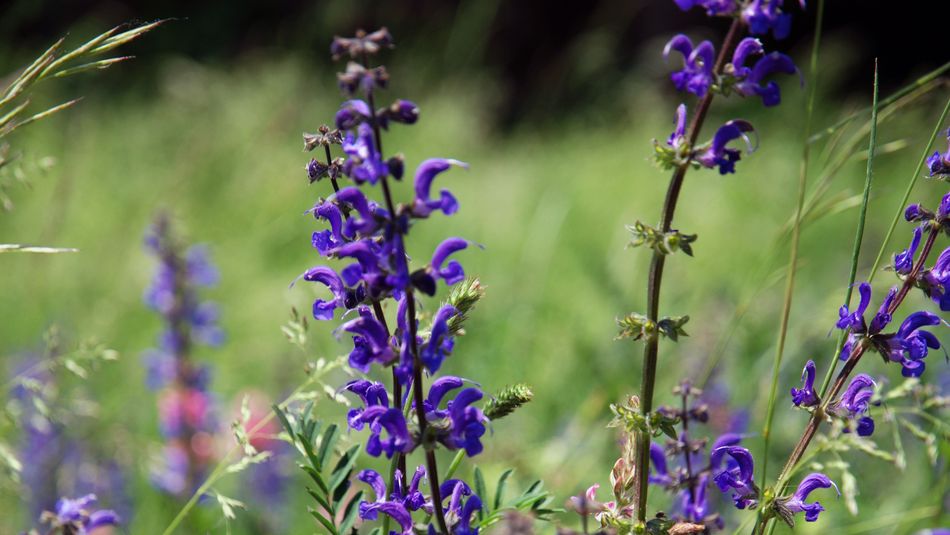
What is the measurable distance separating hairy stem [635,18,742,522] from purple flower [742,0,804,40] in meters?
0.03

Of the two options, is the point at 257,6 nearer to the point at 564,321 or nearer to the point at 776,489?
the point at 564,321

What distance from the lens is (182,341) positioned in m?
2.89

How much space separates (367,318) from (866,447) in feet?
2.25

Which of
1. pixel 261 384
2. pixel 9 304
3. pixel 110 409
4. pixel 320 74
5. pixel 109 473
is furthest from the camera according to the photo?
pixel 320 74

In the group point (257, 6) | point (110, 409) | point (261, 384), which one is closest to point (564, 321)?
→ point (261, 384)

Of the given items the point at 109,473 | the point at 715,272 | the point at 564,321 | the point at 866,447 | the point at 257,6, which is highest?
the point at 257,6

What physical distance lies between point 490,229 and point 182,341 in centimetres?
338

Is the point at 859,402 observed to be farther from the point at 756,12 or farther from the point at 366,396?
the point at 366,396

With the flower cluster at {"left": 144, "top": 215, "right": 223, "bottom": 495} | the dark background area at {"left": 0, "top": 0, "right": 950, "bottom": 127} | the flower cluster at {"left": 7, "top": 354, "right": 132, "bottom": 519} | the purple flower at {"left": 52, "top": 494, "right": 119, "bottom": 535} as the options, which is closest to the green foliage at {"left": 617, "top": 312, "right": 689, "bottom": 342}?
the purple flower at {"left": 52, "top": 494, "right": 119, "bottom": 535}

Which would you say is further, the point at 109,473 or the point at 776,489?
the point at 109,473

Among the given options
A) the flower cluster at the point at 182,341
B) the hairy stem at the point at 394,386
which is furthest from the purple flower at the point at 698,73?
the flower cluster at the point at 182,341

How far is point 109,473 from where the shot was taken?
265 cm

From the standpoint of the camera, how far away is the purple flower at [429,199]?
98cm

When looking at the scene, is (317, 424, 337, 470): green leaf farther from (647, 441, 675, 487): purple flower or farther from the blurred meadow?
(647, 441, 675, 487): purple flower
